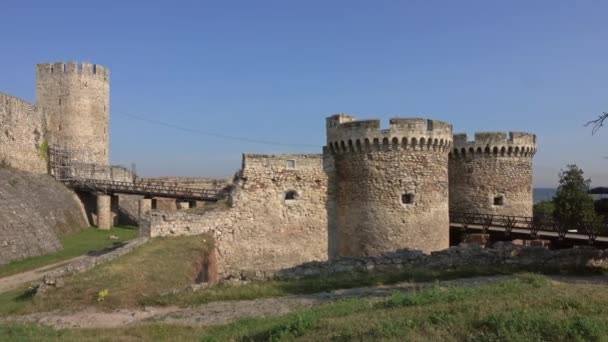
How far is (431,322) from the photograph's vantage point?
7824 mm

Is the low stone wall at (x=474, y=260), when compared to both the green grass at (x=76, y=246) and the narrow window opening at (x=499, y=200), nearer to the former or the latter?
the narrow window opening at (x=499, y=200)

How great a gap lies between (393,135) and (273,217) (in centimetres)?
617

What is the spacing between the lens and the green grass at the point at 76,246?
20000mm

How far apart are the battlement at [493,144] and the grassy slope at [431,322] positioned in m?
17.6

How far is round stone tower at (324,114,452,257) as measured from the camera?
21625 mm

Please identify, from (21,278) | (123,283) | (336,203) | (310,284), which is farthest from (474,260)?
(21,278)

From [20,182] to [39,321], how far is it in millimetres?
19807

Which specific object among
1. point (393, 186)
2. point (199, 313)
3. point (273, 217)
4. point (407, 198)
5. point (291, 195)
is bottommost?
point (199, 313)

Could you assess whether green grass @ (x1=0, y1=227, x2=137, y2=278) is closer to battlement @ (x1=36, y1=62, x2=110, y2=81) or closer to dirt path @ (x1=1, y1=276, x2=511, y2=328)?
dirt path @ (x1=1, y1=276, x2=511, y2=328)

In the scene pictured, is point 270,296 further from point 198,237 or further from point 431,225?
point 431,225

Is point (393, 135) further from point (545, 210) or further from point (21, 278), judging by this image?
point (545, 210)

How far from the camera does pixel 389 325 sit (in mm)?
7754

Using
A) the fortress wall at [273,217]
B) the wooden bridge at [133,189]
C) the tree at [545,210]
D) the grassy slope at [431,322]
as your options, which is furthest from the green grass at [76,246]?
the tree at [545,210]

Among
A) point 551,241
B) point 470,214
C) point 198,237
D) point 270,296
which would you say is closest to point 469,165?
point 470,214
